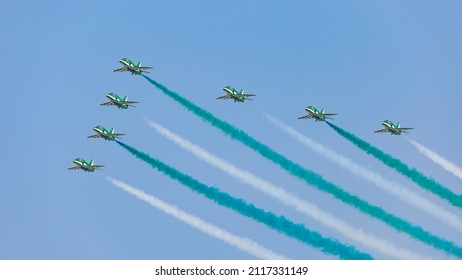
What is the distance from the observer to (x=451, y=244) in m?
200
